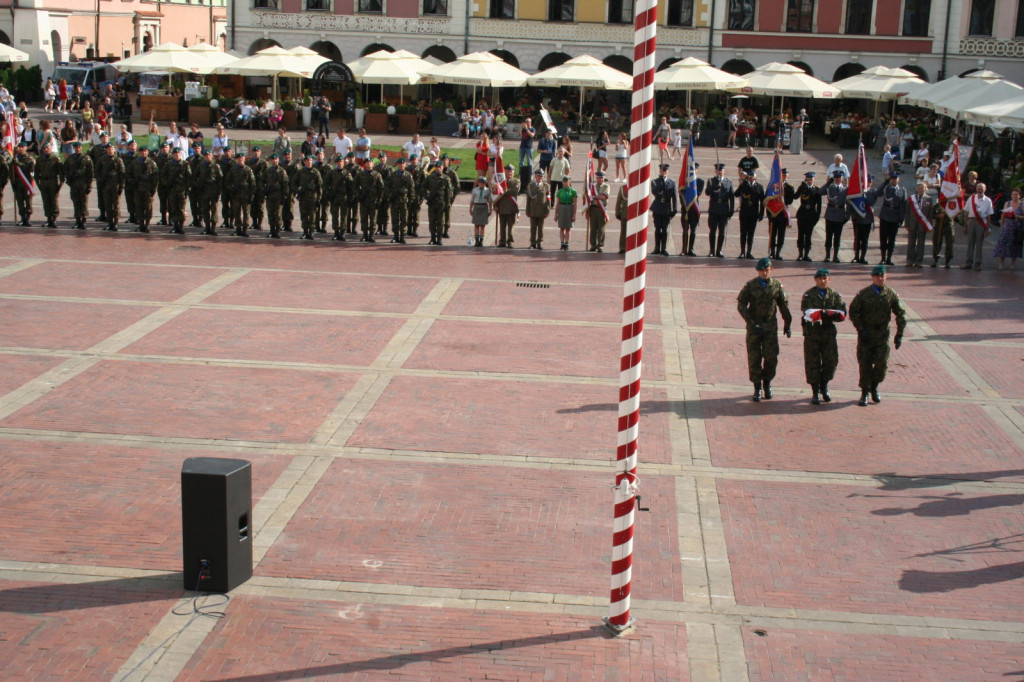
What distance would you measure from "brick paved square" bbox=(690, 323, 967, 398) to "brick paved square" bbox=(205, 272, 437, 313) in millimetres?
4524

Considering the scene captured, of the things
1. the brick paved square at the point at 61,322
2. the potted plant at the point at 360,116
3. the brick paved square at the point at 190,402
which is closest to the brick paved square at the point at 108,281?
the brick paved square at the point at 61,322

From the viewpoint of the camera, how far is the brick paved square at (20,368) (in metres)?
13.3

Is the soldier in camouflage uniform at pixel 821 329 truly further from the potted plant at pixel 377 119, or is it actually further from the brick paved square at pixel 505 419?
the potted plant at pixel 377 119

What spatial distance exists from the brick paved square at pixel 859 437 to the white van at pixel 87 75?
140ft

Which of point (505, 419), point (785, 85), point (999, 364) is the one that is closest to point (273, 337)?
point (505, 419)

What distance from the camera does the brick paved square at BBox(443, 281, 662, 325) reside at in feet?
56.9

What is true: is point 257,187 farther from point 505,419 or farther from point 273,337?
point 505,419

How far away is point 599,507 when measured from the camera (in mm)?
10492

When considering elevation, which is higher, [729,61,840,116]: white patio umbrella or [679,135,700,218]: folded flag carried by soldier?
[729,61,840,116]: white patio umbrella

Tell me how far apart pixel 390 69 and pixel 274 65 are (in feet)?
13.4

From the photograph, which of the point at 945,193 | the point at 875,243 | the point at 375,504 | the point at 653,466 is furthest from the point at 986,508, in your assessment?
the point at 875,243

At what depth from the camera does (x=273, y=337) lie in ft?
51.3

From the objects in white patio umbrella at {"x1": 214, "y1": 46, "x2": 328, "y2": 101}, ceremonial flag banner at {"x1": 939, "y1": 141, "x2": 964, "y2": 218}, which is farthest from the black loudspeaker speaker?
white patio umbrella at {"x1": 214, "y1": 46, "x2": 328, "y2": 101}

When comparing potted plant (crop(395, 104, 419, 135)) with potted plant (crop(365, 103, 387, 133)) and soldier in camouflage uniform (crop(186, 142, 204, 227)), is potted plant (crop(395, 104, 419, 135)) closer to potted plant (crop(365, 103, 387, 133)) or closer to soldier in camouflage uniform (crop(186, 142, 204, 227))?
potted plant (crop(365, 103, 387, 133))
